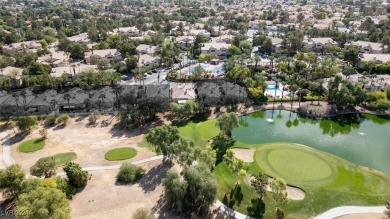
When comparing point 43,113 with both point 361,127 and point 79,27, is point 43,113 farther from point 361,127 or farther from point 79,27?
point 79,27

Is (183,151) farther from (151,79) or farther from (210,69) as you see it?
(210,69)

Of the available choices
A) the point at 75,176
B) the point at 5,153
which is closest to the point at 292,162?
the point at 75,176

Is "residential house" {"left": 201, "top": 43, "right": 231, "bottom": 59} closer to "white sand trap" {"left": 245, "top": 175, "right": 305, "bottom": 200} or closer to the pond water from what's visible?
the pond water

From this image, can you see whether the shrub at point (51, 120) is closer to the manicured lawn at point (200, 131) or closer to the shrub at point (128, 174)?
the shrub at point (128, 174)

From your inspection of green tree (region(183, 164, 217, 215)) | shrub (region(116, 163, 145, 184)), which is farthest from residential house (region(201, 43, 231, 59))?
green tree (region(183, 164, 217, 215))

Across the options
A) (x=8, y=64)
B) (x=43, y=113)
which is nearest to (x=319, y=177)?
(x=43, y=113)

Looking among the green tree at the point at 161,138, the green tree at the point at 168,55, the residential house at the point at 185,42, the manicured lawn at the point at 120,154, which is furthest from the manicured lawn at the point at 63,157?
the residential house at the point at 185,42
